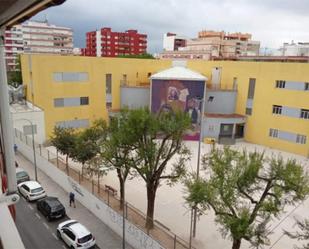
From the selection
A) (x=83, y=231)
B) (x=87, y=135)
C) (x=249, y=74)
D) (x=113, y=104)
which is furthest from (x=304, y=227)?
(x=113, y=104)

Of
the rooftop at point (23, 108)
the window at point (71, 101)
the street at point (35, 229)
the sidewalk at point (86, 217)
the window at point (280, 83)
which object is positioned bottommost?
the street at point (35, 229)

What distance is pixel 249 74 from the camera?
33.1 m

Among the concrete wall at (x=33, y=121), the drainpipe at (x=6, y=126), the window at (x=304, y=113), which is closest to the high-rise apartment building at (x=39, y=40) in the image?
the concrete wall at (x=33, y=121)

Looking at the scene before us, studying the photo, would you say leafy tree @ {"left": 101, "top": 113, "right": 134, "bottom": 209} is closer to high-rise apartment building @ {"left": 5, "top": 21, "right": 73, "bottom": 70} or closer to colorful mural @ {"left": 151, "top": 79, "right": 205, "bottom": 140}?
colorful mural @ {"left": 151, "top": 79, "right": 205, "bottom": 140}

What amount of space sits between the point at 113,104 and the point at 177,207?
2053 cm

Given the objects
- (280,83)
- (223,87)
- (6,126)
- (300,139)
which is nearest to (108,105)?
(223,87)

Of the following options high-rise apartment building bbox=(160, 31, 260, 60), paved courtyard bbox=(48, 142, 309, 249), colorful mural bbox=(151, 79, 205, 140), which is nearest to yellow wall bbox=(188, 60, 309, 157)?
colorful mural bbox=(151, 79, 205, 140)

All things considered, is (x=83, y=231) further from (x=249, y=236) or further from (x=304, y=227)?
(x=304, y=227)

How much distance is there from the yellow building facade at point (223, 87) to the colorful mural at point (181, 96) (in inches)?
198

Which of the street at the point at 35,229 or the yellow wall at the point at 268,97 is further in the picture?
the yellow wall at the point at 268,97

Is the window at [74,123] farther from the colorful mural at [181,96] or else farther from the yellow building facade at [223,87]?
the colorful mural at [181,96]

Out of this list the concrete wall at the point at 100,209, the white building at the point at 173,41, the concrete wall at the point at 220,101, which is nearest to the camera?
the concrete wall at the point at 100,209

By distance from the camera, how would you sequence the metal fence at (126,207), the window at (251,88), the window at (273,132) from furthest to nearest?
1. the window at (251,88)
2. the window at (273,132)
3. the metal fence at (126,207)

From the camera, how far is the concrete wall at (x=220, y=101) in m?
34.4
